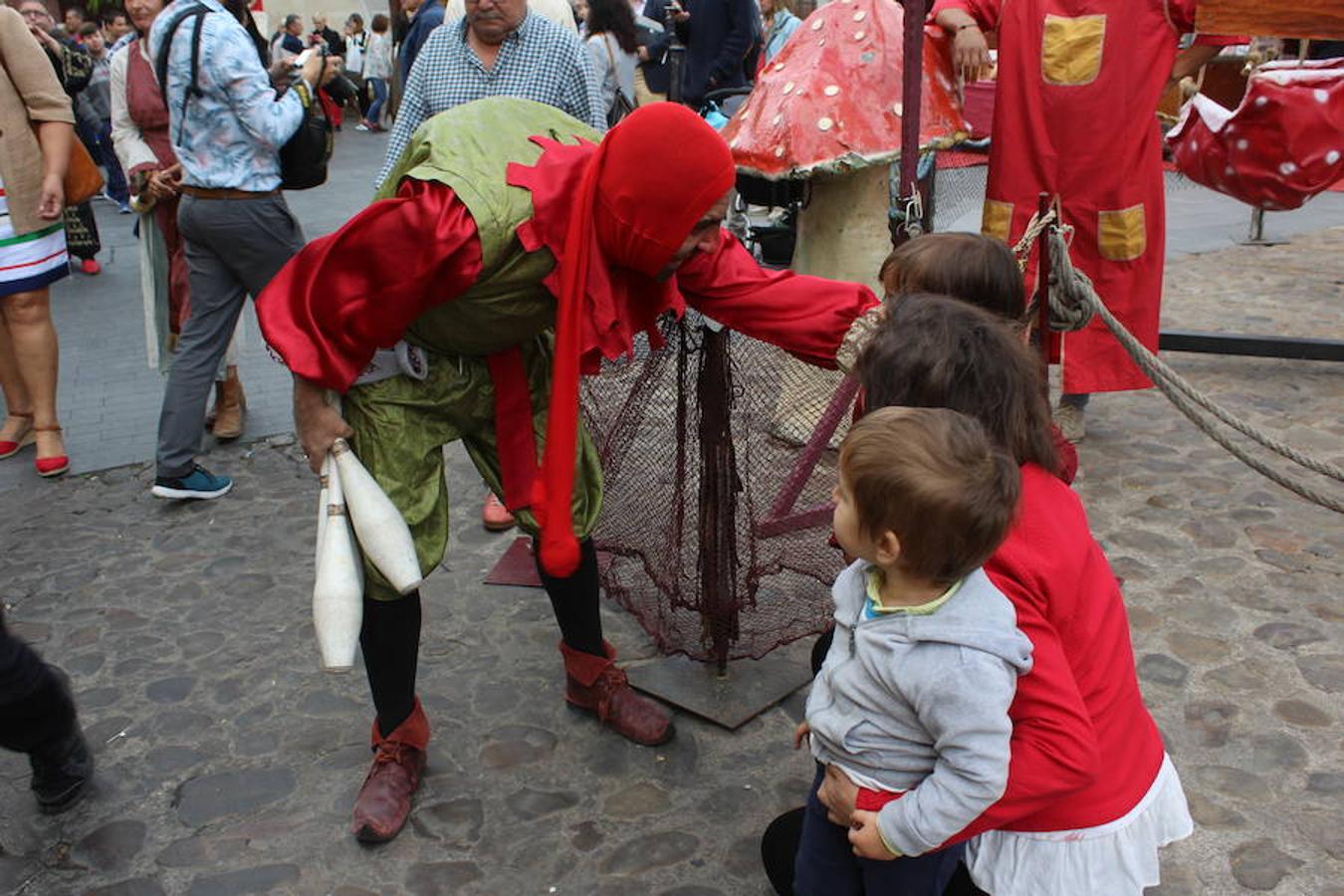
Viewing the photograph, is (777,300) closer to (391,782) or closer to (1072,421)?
(391,782)

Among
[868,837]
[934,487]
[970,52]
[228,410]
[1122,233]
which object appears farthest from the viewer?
[228,410]

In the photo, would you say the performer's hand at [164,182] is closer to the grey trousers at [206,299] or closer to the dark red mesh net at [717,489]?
the grey trousers at [206,299]

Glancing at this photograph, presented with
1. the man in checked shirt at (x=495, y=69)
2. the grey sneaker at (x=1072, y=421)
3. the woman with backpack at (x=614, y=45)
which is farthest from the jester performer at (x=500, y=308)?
the woman with backpack at (x=614, y=45)

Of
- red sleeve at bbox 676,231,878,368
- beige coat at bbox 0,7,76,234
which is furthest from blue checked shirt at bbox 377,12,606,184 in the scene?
red sleeve at bbox 676,231,878,368

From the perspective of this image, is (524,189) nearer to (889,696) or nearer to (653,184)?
(653,184)

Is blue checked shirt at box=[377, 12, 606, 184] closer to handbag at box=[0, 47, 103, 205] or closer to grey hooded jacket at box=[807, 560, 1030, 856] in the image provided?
handbag at box=[0, 47, 103, 205]

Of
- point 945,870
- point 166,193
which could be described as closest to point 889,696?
point 945,870

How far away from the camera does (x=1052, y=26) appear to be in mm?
3951

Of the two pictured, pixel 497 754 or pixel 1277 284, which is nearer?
pixel 497 754

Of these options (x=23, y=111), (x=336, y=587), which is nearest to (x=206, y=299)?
(x=23, y=111)

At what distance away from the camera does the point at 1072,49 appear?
395 cm

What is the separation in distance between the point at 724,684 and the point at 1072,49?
8.46 feet

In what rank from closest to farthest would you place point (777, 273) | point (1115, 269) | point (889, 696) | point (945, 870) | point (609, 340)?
point (889, 696) < point (945, 870) < point (609, 340) < point (777, 273) < point (1115, 269)

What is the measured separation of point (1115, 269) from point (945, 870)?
10.0 ft
